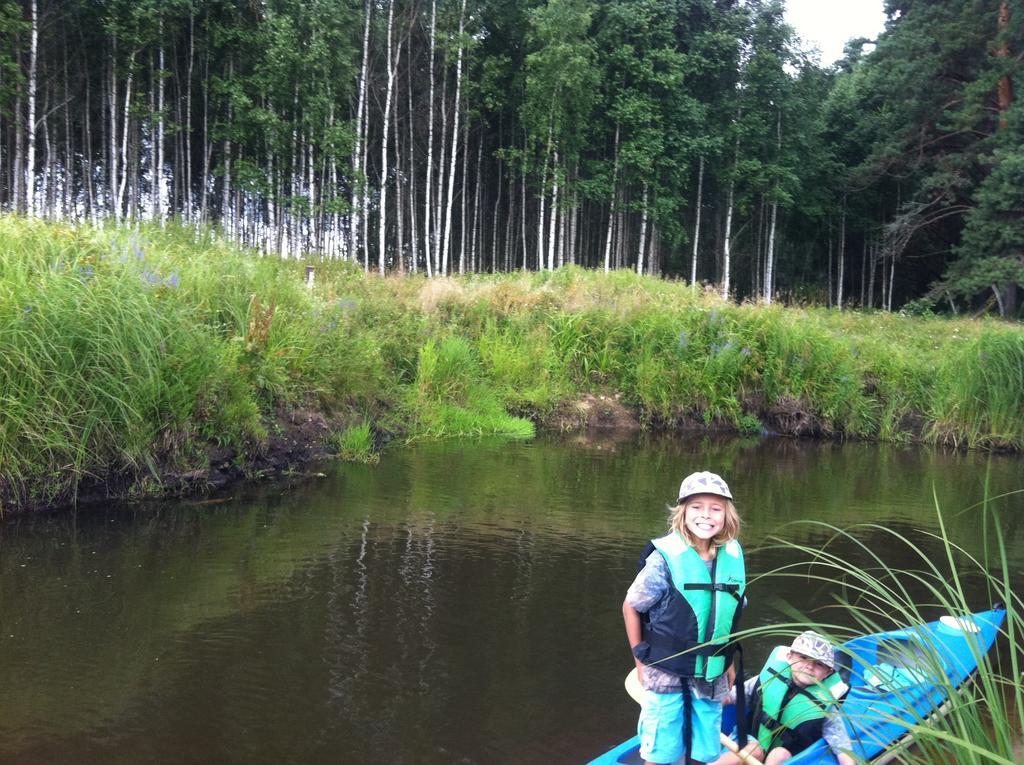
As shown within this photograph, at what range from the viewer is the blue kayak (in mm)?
1939

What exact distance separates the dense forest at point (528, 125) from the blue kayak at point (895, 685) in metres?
16.6

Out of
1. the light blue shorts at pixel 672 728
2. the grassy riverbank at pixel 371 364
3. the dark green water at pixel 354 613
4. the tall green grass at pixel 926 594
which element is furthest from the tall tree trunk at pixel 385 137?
the light blue shorts at pixel 672 728

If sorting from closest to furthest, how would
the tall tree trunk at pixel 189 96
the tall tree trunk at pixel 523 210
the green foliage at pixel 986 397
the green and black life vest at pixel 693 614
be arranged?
1. the green and black life vest at pixel 693 614
2. the green foliage at pixel 986 397
3. the tall tree trunk at pixel 189 96
4. the tall tree trunk at pixel 523 210

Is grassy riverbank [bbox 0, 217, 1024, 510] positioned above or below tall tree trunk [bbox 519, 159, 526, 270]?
below

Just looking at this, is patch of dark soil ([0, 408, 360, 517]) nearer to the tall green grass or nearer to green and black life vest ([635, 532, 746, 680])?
the tall green grass

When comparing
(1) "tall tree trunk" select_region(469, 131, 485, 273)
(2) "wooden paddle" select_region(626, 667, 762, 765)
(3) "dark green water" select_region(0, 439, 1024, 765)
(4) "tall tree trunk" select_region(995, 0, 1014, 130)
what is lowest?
(3) "dark green water" select_region(0, 439, 1024, 765)

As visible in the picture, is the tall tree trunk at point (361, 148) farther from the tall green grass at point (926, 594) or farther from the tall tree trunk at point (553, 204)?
the tall green grass at point (926, 594)

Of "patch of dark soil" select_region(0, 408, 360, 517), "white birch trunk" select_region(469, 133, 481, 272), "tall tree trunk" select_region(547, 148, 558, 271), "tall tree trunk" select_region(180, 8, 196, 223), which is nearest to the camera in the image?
"patch of dark soil" select_region(0, 408, 360, 517)

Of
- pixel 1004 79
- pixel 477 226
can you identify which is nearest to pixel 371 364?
pixel 477 226

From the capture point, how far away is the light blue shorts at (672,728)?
3.07m

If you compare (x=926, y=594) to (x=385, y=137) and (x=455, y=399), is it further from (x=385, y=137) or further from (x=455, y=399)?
(x=385, y=137)

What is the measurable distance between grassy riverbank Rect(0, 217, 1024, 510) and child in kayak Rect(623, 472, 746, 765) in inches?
219

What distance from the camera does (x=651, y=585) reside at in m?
3.08

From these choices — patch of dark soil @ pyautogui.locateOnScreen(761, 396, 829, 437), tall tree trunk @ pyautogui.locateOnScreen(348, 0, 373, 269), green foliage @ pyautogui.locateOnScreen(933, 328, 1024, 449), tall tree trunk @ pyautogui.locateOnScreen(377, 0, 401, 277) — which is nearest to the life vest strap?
patch of dark soil @ pyautogui.locateOnScreen(761, 396, 829, 437)
